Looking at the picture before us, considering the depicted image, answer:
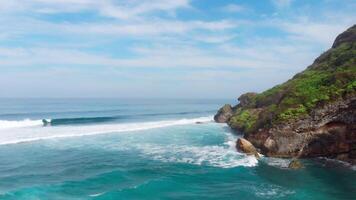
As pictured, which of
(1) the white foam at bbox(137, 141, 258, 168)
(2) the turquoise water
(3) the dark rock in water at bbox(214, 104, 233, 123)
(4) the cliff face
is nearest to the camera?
(2) the turquoise water

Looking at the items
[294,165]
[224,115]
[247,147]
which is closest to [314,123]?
[294,165]

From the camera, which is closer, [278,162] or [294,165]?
[294,165]

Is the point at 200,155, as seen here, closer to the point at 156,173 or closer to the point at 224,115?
the point at 156,173

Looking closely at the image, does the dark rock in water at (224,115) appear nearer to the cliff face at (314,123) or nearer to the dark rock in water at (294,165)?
the cliff face at (314,123)

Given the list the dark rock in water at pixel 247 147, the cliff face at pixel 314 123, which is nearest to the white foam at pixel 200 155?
the dark rock in water at pixel 247 147

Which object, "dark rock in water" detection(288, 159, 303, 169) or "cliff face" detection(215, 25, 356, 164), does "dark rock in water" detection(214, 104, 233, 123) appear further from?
"dark rock in water" detection(288, 159, 303, 169)

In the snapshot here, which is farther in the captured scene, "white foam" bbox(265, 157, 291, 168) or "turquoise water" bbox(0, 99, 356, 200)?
"white foam" bbox(265, 157, 291, 168)

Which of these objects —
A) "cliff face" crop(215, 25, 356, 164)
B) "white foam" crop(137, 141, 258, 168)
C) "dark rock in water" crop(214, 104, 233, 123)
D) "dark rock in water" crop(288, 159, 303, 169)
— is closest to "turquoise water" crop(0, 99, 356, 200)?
"white foam" crop(137, 141, 258, 168)

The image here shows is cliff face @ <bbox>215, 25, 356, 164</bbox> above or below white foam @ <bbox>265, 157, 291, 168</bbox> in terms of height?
above

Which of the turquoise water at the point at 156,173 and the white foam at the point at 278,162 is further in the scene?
the white foam at the point at 278,162

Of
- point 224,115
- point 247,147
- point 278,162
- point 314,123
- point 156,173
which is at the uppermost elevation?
point 314,123

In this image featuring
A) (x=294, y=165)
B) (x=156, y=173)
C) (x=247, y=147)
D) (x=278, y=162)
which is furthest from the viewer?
(x=247, y=147)

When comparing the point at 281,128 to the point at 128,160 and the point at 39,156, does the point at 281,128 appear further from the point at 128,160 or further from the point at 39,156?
the point at 39,156
